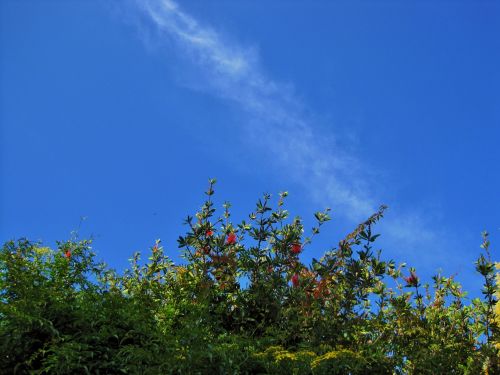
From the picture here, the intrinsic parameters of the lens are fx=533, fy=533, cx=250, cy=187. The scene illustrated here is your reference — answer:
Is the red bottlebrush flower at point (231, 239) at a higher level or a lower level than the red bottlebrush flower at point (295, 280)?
higher

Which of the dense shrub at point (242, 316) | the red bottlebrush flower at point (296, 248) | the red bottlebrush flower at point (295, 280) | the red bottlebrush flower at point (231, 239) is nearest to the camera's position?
the dense shrub at point (242, 316)

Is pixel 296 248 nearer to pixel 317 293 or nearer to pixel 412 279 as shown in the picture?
pixel 317 293

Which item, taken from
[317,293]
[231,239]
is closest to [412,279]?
[317,293]

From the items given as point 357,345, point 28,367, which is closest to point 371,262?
point 357,345

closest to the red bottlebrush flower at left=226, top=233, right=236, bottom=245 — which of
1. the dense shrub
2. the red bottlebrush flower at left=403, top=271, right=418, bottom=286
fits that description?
the dense shrub

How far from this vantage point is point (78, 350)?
5613 millimetres

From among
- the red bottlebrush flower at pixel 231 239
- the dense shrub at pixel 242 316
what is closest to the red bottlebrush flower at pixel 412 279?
the dense shrub at pixel 242 316

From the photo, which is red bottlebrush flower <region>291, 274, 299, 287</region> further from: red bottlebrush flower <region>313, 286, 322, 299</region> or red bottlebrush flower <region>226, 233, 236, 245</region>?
red bottlebrush flower <region>226, 233, 236, 245</region>

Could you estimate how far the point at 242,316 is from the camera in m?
7.11

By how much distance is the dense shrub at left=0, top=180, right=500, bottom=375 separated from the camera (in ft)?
17.6

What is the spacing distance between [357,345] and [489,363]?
4.74 ft

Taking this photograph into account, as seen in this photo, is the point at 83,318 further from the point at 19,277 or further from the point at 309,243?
the point at 309,243

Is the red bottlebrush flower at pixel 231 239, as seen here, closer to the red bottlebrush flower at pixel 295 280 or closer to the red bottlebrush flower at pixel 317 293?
the red bottlebrush flower at pixel 295 280

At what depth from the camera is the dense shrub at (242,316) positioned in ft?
17.6
